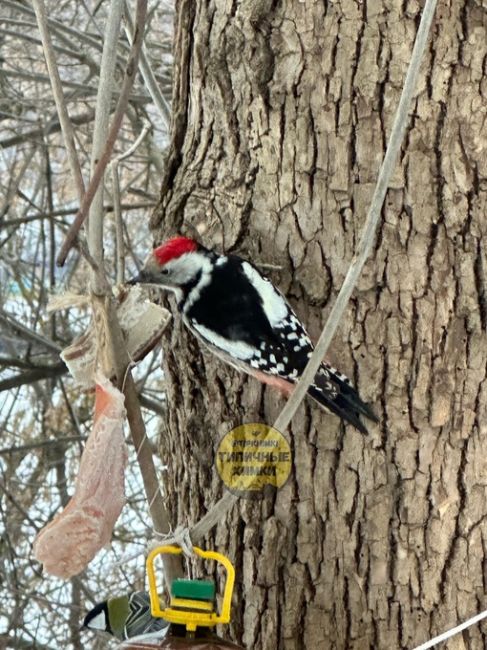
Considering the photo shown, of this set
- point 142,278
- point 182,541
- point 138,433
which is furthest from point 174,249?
point 182,541

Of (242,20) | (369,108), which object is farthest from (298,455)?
(242,20)

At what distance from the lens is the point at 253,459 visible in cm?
123

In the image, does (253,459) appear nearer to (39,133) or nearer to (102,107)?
(102,107)

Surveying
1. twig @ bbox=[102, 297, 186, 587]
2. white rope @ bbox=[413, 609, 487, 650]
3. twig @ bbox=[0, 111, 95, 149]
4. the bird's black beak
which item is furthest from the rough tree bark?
twig @ bbox=[0, 111, 95, 149]

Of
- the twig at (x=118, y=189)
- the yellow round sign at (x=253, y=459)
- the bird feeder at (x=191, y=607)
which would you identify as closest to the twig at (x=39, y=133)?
the twig at (x=118, y=189)

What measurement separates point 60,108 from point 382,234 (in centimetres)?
50

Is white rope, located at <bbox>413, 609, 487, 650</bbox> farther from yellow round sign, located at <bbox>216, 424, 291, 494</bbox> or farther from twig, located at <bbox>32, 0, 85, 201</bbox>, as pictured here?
twig, located at <bbox>32, 0, 85, 201</bbox>

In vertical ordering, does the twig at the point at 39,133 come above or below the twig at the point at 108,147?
below

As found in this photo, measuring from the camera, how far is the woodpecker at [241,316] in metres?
1.12

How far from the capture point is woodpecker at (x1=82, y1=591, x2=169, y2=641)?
1072 millimetres

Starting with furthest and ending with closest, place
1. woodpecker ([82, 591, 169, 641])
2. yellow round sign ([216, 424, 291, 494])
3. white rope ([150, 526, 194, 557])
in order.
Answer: yellow round sign ([216, 424, 291, 494]) < woodpecker ([82, 591, 169, 641]) < white rope ([150, 526, 194, 557])

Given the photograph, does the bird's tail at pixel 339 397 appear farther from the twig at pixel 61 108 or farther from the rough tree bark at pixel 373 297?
the twig at pixel 61 108

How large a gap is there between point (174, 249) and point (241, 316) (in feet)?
0.46

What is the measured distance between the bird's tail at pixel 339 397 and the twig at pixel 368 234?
183mm
